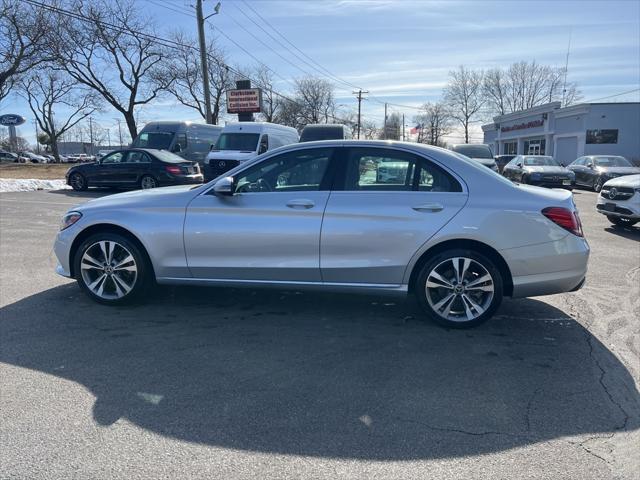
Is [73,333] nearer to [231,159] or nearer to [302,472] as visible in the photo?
[302,472]

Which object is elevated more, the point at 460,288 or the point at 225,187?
the point at 225,187

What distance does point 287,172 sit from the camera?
4633 mm

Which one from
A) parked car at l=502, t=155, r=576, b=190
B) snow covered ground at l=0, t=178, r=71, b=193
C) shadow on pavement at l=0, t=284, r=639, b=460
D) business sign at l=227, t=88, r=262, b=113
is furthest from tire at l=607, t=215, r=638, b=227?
business sign at l=227, t=88, r=262, b=113

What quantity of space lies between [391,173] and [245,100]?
28.7m

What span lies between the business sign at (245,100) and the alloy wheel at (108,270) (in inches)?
1094

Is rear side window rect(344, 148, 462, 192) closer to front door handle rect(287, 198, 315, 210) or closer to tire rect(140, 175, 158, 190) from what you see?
front door handle rect(287, 198, 315, 210)

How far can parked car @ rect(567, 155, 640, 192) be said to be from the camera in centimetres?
1811

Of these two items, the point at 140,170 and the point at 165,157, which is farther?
the point at 165,157

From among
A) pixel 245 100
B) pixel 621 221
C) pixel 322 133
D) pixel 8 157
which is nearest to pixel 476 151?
pixel 322 133

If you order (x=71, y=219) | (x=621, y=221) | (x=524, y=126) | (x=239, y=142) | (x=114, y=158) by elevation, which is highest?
(x=524, y=126)

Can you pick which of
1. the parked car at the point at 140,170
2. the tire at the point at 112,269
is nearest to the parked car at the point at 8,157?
the parked car at the point at 140,170

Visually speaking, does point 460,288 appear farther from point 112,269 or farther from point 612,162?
point 612,162

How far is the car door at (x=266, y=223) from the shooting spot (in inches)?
173

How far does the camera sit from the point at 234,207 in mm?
4531
